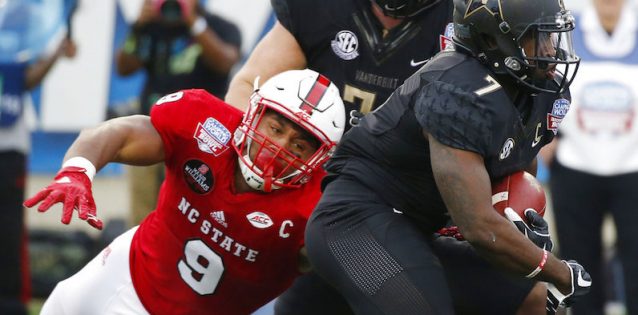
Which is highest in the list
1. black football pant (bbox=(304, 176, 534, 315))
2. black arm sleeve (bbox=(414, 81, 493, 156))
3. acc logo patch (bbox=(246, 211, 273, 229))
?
black arm sleeve (bbox=(414, 81, 493, 156))

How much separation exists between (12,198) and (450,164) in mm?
3619

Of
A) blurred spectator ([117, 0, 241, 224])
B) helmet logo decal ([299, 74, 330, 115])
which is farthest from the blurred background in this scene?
helmet logo decal ([299, 74, 330, 115])

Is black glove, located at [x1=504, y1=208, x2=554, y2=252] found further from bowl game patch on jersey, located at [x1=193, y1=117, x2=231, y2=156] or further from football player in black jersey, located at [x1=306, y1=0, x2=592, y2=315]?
bowl game patch on jersey, located at [x1=193, y1=117, x2=231, y2=156]

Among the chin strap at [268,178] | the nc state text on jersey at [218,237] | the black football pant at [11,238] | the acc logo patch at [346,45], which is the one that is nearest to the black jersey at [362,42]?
the acc logo patch at [346,45]

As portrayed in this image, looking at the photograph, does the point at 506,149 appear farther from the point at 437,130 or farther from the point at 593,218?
the point at 593,218

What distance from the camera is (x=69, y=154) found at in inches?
169

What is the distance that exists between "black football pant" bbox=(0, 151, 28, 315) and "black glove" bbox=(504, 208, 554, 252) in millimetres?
3485

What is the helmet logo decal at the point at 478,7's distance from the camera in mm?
3980

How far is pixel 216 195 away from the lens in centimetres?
458

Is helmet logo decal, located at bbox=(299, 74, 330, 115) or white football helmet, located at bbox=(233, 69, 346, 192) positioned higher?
helmet logo decal, located at bbox=(299, 74, 330, 115)

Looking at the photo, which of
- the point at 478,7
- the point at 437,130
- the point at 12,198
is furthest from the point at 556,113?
the point at 12,198

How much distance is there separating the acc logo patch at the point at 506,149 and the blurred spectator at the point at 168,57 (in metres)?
3.33

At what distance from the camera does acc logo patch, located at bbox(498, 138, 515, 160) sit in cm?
395

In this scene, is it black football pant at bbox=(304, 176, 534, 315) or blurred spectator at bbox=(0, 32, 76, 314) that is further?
blurred spectator at bbox=(0, 32, 76, 314)
